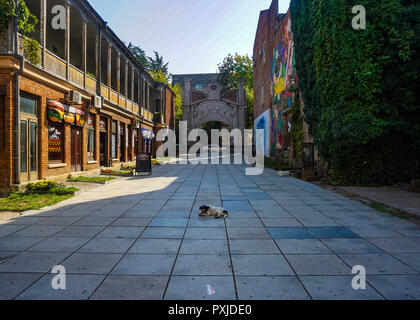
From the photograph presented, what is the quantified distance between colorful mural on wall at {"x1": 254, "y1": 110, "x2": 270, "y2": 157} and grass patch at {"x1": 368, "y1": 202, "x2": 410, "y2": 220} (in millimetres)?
18960

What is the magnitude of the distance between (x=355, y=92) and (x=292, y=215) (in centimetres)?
636

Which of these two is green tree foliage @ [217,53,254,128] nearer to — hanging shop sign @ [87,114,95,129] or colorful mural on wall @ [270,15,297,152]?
colorful mural on wall @ [270,15,297,152]

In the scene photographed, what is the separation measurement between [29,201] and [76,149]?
6268 millimetres

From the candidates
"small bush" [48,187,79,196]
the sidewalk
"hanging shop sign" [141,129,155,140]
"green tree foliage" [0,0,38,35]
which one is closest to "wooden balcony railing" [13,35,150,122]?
"green tree foliage" [0,0,38,35]

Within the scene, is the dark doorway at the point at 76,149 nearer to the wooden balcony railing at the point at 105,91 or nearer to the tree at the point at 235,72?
the wooden balcony railing at the point at 105,91

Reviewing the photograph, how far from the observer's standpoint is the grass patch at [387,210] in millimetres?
6467

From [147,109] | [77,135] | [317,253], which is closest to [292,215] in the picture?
[317,253]

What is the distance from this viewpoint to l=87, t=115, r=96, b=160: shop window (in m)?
15.4

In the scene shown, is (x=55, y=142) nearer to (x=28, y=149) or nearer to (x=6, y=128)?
(x=28, y=149)

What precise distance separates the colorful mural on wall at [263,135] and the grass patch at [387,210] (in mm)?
18960

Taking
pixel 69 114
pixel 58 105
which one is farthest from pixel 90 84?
pixel 58 105

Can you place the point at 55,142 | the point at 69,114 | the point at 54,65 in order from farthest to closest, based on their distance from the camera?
1. the point at 69,114
2. the point at 55,142
3. the point at 54,65

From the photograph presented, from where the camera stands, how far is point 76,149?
1380 cm
